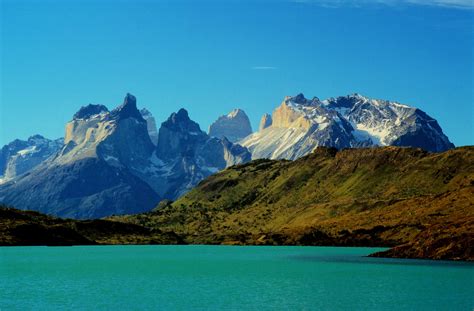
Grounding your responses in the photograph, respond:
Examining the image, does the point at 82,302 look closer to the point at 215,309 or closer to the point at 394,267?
the point at 215,309

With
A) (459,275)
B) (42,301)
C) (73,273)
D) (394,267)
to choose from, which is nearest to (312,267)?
(394,267)

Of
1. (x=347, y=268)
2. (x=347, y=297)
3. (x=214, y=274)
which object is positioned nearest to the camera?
(x=347, y=297)

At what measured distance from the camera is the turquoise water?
10862 cm

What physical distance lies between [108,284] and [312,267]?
67.0 m

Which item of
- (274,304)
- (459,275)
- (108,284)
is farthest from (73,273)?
(459,275)

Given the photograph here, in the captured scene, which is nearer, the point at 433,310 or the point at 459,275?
the point at 433,310

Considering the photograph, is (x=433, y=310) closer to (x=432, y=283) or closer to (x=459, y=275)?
(x=432, y=283)

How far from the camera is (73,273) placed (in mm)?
171000

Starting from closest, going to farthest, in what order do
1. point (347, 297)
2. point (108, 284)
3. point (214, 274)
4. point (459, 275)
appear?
point (347, 297), point (108, 284), point (459, 275), point (214, 274)

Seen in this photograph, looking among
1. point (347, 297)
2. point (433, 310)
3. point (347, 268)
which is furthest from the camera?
point (347, 268)

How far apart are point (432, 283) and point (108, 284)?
2579 inches

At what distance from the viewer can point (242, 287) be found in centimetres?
13525

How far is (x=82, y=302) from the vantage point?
110m

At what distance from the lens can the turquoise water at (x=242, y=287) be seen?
356 ft
